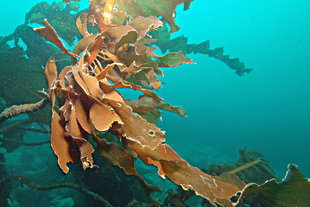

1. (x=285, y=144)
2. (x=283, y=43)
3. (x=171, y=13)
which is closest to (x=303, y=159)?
(x=285, y=144)

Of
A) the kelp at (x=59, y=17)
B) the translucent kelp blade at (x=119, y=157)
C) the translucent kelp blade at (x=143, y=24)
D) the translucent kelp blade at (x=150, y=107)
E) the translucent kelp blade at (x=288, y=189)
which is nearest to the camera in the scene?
the translucent kelp blade at (x=288, y=189)

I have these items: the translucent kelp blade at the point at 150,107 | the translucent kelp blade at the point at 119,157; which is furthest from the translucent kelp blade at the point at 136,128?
the translucent kelp blade at the point at 150,107

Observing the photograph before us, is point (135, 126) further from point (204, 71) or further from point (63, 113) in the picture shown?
point (204, 71)

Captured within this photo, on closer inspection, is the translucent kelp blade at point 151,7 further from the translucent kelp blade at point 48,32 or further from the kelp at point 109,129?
the translucent kelp blade at point 48,32

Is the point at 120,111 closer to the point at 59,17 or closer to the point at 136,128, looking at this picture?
the point at 136,128

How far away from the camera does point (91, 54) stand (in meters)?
0.96

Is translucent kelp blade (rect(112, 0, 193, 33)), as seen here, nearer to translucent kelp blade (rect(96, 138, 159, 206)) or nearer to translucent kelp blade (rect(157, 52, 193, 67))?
translucent kelp blade (rect(157, 52, 193, 67))

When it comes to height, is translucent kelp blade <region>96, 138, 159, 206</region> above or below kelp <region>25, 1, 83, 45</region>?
below

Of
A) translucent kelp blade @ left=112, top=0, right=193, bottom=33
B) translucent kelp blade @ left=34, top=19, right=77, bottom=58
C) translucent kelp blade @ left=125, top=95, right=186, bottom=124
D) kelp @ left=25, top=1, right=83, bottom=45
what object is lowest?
translucent kelp blade @ left=34, top=19, right=77, bottom=58

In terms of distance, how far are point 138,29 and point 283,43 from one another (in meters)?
75.5

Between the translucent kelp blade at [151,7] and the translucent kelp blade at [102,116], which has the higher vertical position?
the translucent kelp blade at [151,7]

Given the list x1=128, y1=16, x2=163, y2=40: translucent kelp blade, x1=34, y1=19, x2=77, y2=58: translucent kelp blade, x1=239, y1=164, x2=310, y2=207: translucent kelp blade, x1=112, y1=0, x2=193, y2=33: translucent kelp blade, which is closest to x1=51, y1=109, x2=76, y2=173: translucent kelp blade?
x1=34, y1=19, x2=77, y2=58: translucent kelp blade

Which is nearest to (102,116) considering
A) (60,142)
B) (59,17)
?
(60,142)

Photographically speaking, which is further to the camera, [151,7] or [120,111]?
[151,7]
